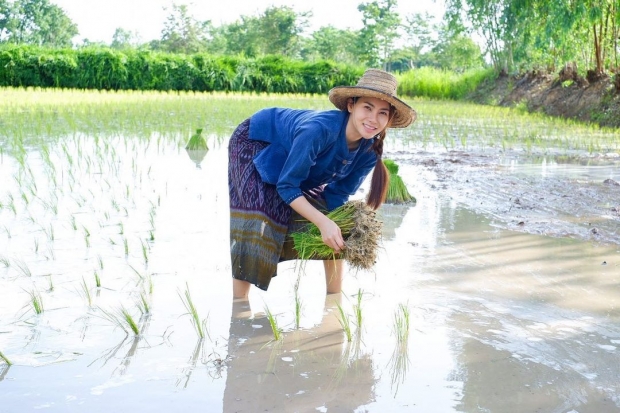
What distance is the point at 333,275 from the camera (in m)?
3.29

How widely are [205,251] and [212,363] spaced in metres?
1.58

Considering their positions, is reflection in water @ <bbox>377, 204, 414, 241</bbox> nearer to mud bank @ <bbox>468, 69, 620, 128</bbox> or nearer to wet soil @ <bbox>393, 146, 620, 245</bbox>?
wet soil @ <bbox>393, 146, 620, 245</bbox>

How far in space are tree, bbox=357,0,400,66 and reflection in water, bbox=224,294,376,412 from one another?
42.4 meters

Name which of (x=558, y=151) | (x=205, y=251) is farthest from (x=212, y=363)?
(x=558, y=151)

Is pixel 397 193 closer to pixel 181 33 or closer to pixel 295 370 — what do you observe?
pixel 295 370

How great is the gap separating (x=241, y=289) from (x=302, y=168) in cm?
72

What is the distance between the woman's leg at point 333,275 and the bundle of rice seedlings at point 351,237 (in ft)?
0.65

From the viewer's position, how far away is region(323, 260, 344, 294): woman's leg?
327 centimetres

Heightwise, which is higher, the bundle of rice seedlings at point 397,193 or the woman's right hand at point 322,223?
the woman's right hand at point 322,223

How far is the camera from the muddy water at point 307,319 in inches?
90.0

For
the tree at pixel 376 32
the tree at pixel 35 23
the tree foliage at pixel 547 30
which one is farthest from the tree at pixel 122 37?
the tree foliage at pixel 547 30

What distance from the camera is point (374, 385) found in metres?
2.38

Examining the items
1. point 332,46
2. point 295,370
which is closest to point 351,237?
point 295,370

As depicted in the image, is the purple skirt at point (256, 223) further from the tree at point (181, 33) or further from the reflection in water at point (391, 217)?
the tree at point (181, 33)
